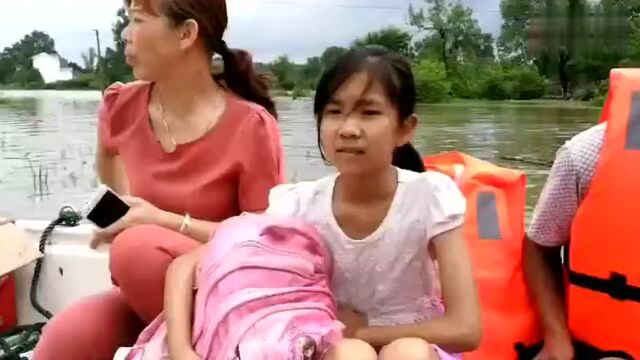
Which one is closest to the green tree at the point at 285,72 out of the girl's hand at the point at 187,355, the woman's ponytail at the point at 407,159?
the woman's ponytail at the point at 407,159

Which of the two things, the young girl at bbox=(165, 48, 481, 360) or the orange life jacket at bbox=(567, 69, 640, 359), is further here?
the orange life jacket at bbox=(567, 69, 640, 359)

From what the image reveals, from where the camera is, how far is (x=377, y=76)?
1.30 m

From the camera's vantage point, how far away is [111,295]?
5.05 feet

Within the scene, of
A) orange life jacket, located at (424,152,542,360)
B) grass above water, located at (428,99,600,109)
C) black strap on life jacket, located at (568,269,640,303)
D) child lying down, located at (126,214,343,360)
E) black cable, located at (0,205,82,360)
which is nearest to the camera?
child lying down, located at (126,214,343,360)

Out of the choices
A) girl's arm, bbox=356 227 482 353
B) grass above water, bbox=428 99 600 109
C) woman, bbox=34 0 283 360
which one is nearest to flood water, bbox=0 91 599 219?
grass above water, bbox=428 99 600 109

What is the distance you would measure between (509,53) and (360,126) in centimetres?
120

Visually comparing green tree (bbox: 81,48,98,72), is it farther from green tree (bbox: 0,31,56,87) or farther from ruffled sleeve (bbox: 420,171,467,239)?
ruffled sleeve (bbox: 420,171,467,239)

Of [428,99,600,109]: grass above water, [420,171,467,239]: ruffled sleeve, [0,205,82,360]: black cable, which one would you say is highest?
[428,99,600,109]: grass above water

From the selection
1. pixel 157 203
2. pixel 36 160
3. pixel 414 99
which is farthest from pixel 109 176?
pixel 36 160

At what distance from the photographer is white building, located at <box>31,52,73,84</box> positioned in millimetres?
2787

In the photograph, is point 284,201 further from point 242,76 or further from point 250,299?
point 242,76

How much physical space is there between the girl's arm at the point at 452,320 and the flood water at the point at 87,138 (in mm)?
840

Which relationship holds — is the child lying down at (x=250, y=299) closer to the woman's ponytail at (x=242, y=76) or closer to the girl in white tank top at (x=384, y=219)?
the girl in white tank top at (x=384, y=219)

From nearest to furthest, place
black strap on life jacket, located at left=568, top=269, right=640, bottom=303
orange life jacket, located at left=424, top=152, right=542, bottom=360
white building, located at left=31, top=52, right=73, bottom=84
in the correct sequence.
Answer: black strap on life jacket, located at left=568, top=269, right=640, bottom=303 < orange life jacket, located at left=424, top=152, right=542, bottom=360 < white building, located at left=31, top=52, right=73, bottom=84
